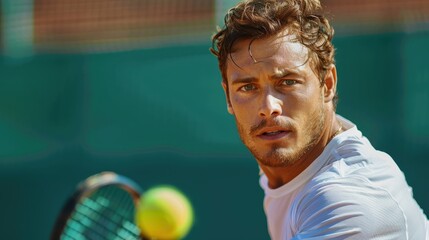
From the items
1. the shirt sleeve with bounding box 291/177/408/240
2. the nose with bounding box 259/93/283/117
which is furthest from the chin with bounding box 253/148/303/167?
the shirt sleeve with bounding box 291/177/408/240

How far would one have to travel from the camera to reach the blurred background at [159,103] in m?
6.17

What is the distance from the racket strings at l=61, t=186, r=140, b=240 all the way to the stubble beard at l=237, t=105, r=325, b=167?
2360mm

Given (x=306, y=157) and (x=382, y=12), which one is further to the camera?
(x=382, y=12)

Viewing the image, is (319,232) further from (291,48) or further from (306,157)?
(291,48)

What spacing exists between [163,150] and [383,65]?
76.8 inches

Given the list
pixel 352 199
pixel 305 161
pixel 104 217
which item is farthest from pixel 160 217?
pixel 352 199

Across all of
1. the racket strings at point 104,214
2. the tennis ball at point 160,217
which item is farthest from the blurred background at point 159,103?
the tennis ball at point 160,217

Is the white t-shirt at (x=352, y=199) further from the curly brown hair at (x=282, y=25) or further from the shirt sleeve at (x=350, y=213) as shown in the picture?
the curly brown hair at (x=282, y=25)

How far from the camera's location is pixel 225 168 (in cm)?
662

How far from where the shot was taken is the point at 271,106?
9.02ft

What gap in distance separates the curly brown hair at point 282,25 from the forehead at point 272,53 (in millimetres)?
24

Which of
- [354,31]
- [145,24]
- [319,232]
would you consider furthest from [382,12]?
[319,232]

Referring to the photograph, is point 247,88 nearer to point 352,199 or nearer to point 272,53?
point 272,53

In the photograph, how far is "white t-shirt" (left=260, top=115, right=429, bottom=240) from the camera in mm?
2412
